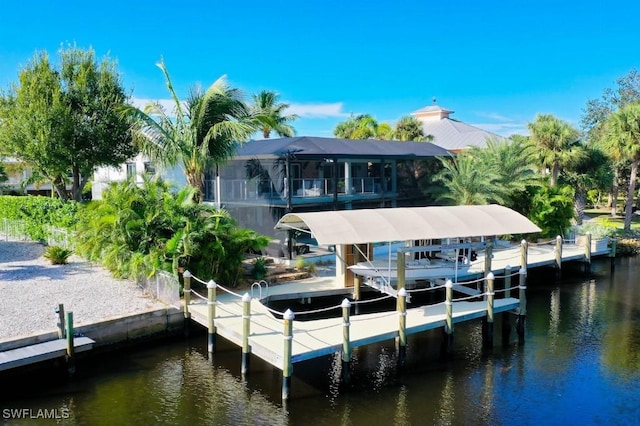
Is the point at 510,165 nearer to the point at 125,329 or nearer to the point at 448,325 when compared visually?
the point at 448,325

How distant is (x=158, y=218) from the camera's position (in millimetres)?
16656

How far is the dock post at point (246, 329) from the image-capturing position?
1187 cm

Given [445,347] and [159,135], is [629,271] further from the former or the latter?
[159,135]

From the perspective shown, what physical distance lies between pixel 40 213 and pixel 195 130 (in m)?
9.98

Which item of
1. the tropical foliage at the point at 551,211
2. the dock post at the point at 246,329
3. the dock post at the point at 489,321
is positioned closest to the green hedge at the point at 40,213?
the dock post at the point at 246,329

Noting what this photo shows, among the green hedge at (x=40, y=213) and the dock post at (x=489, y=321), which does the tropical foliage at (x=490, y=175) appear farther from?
the green hedge at (x=40, y=213)

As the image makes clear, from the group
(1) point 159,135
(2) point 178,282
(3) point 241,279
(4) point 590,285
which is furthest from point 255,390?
(4) point 590,285

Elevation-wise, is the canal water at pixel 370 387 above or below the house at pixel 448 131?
below

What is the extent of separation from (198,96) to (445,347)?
47.1ft

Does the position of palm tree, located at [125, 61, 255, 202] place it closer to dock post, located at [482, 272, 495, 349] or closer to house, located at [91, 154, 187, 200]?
house, located at [91, 154, 187, 200]

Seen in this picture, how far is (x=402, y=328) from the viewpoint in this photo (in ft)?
42.3

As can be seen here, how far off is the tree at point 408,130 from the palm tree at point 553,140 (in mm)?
11396

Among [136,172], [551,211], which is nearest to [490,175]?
[551,211]

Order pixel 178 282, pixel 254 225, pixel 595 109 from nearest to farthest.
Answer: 1. pixel 178 282
2. pixel 254 225
3. pixel 595 109
